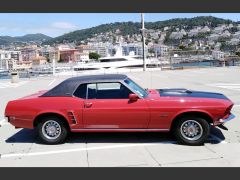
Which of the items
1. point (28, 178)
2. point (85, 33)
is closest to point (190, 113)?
point (28, 178)

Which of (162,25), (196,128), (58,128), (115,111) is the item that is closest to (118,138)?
(115,111)

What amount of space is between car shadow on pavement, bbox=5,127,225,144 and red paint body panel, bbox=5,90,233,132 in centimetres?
42

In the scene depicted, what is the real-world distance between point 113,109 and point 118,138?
2.89ft

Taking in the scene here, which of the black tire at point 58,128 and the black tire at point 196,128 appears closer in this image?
the black tire at point 196,128

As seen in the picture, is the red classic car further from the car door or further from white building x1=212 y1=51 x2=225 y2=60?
white building x1=212 y1=51 x2=225 y2=60

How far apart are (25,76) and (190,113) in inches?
1074

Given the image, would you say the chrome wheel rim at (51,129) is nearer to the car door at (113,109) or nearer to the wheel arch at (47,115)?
the wheel arch at (47,115)

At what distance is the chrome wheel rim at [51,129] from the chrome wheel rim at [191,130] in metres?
2.51

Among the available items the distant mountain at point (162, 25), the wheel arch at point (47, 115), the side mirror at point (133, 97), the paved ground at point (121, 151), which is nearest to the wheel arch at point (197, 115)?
the paved ground at point (121, 151)

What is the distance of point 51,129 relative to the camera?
6527 mm

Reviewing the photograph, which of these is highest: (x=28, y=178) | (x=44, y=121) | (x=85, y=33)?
(x=85, y=33)

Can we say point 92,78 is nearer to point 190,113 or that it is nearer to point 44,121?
point 44,121

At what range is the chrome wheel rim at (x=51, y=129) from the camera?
6.48 m

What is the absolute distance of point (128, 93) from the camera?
6.34 metres
